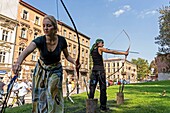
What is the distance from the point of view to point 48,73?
8.25 feet

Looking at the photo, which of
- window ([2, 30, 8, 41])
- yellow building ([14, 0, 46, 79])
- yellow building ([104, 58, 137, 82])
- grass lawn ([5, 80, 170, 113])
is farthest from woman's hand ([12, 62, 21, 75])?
yellow building ([14, 0, 46, 79])

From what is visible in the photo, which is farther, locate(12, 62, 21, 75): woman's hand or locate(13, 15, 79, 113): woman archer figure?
locate(13, 15, 79, 113): woman archer figure

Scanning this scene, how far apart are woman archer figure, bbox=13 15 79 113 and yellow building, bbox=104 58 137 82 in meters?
2.75

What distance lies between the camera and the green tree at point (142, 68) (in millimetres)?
91812

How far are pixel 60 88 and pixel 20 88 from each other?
7652 mm

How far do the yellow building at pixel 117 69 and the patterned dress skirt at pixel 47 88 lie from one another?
9.00 feet

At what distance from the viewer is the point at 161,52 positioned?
111ft

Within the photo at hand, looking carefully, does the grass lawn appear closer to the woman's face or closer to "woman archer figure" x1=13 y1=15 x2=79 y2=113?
"woman archer figure" x1=13 y1=15 x2=79 y2=113

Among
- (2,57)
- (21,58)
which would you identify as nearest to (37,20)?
(2,57)

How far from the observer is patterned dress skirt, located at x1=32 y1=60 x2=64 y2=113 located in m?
2.47

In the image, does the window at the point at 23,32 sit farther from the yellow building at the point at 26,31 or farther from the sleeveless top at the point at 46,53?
the sleeveless top at the point at 46,53

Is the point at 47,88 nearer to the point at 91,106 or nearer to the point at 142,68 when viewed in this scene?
the point at 91,106

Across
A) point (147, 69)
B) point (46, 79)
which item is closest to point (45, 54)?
point (46, 79)

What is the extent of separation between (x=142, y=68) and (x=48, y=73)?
96.5 meters
